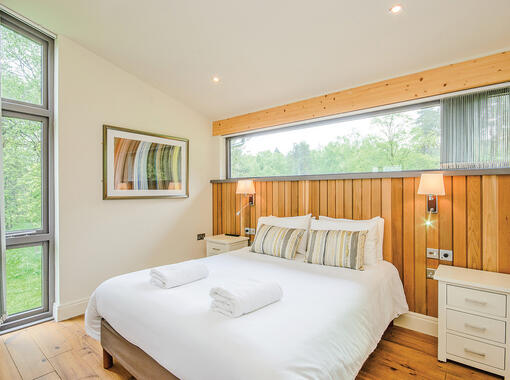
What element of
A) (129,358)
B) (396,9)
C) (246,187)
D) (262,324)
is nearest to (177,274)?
(129,358)

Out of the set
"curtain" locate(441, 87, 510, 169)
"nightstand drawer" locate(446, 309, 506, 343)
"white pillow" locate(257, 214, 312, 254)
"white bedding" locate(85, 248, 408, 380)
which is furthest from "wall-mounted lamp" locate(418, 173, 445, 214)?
"white pillow" locate(257, 214, 312, 254)

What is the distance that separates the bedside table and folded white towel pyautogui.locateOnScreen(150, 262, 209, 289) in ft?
4.53

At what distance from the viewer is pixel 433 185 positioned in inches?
85.6

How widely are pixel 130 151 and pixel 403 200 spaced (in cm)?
304

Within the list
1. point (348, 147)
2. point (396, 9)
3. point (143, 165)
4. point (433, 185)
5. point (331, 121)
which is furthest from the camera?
point (143, 165)

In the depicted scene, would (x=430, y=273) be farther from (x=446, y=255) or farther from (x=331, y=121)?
(x=331, y=121)

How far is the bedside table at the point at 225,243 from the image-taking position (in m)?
3.44

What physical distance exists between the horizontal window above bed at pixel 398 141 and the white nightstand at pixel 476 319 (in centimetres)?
94

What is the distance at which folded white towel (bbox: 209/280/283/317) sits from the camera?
1.36m

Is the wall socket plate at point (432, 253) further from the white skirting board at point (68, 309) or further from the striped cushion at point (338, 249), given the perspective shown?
the white skirting board at point (68, 309)

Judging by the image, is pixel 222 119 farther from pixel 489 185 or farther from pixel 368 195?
pixel 489 185

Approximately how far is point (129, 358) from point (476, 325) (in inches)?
92.1

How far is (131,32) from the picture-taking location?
2.51m

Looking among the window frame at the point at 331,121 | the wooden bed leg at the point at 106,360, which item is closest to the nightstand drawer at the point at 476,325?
the window frame at the point at 331,121
